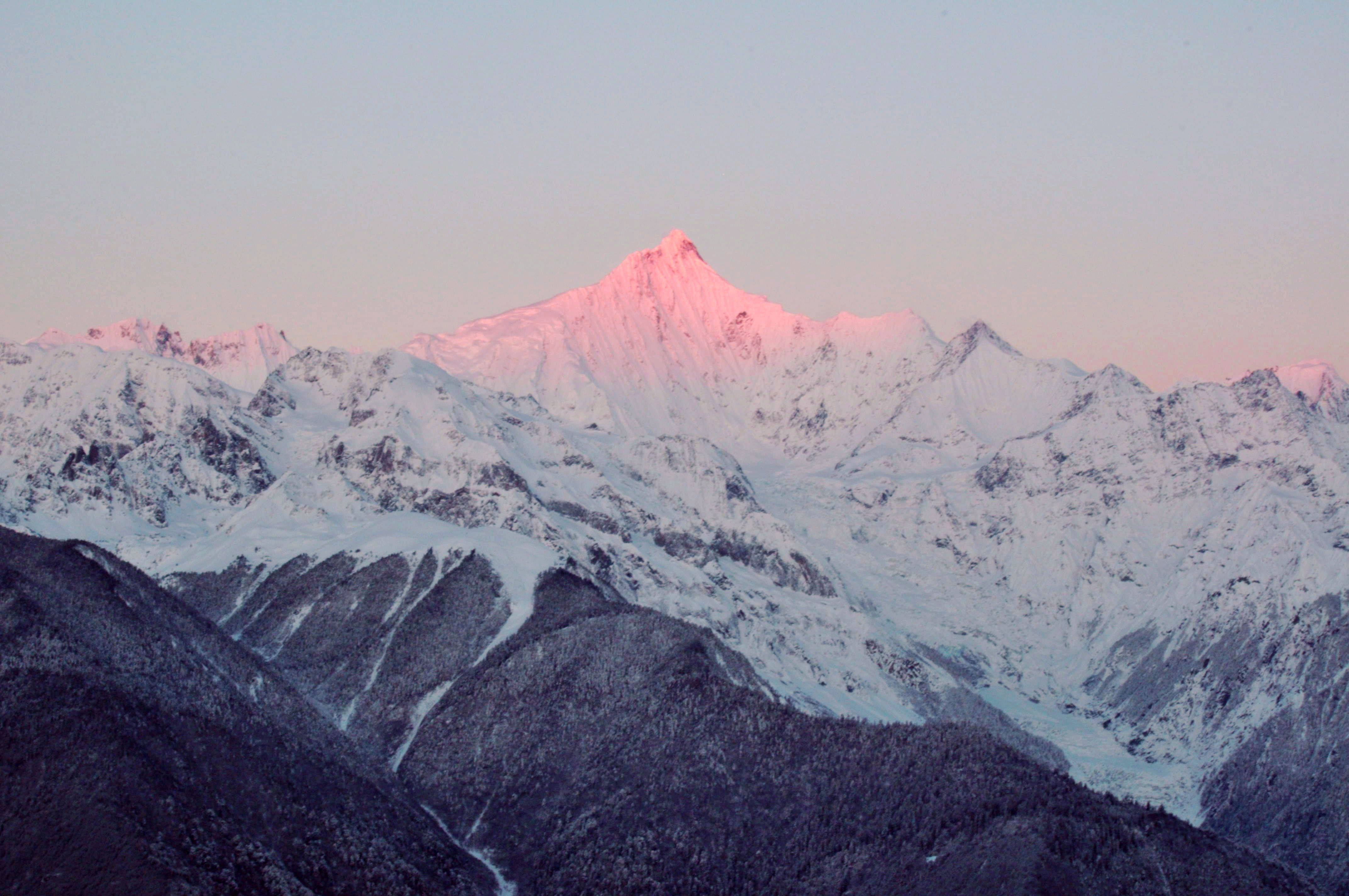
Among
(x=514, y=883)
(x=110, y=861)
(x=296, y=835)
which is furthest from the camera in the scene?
(x=514, y=883)

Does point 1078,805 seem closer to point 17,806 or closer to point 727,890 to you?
point 727,890

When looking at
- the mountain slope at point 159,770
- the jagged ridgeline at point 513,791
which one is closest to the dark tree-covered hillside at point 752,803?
the jagged ridgeline at point 513,791

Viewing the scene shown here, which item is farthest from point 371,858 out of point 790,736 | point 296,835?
point 790,736

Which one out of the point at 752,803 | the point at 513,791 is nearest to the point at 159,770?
the point at 513,791

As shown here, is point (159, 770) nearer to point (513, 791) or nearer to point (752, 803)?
point (513, 791)

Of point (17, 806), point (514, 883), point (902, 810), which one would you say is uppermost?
point (902, 810)

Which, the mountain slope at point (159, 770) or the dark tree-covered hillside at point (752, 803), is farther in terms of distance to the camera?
the dark tree-covered hillside at point (752, 803)

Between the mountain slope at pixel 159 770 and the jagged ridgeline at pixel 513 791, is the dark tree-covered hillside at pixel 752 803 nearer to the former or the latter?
the jagged ridgeline at pixel 513 791
